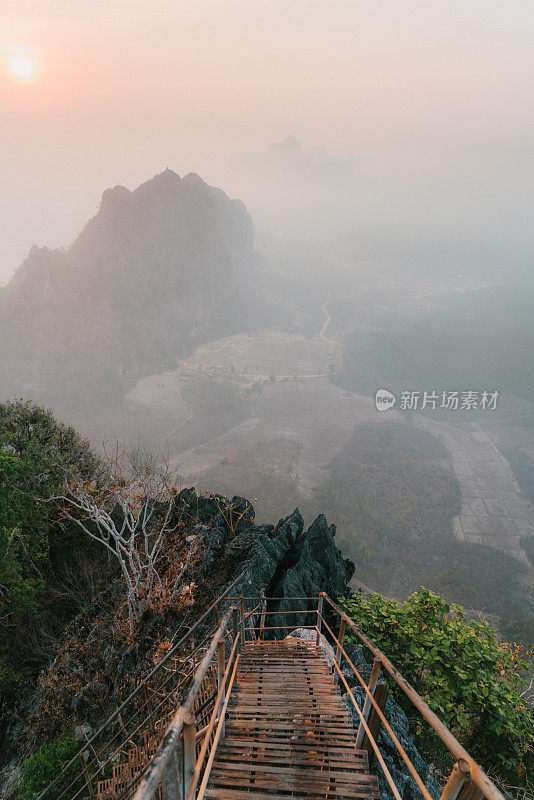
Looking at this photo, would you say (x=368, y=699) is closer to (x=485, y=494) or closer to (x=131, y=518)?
(x=131, y=518)

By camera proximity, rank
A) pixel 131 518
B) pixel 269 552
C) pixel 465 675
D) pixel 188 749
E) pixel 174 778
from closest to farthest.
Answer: pixel 174 778
pixel 188 749
pixel 465 675
pixel 131 518
pixel 269 552

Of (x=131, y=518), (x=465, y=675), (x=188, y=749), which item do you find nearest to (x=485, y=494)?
(x=465, y=675)

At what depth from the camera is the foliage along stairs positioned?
2.99 meters

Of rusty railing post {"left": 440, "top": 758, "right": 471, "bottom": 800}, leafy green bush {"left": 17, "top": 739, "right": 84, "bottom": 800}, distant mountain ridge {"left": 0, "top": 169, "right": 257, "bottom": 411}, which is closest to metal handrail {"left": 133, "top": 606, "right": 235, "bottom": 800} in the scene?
rusty railing post {"left": 440, "top": 758, "right": 471, "bottom": 800}

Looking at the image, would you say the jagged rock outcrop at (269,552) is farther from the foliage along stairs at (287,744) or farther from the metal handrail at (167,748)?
the metal handrail at (167,748)

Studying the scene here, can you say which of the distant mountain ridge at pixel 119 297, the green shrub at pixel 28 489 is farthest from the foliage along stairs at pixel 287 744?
the distant mountain ridge at pixel 119 297

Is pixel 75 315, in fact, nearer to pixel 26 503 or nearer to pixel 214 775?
pixel 26 503

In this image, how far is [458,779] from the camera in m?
1.70

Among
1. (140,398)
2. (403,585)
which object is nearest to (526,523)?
(403,585)

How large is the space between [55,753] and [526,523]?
106 meters

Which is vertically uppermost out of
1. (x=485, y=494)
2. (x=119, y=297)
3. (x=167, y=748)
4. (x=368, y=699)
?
(x=119, y=297)

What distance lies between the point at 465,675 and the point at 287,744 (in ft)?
22.6

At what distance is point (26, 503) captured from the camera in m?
12.9

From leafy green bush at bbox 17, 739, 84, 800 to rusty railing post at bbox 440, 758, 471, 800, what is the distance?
24.6 ft
